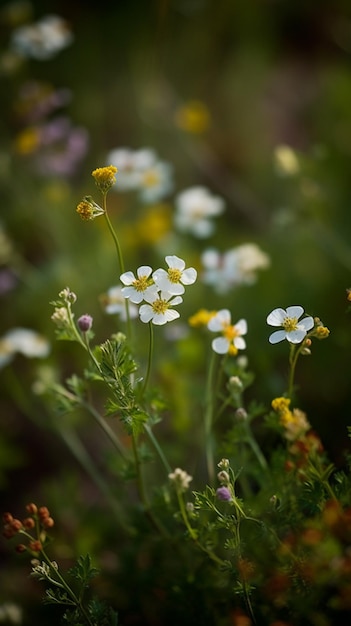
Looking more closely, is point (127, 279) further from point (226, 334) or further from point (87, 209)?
Answer: point (226, 334)

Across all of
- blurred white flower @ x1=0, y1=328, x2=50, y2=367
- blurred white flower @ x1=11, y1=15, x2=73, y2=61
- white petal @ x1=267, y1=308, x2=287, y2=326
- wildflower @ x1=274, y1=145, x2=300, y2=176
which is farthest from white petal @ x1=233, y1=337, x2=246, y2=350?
blurred white flower @ x1=11, y1=15, x2=73, y2=61

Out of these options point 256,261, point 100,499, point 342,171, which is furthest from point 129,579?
point 342,171

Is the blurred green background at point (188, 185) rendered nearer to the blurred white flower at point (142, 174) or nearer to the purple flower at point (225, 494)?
the blurred white flower at point (142, 174)

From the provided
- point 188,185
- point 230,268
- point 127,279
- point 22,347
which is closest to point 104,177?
point 127,279

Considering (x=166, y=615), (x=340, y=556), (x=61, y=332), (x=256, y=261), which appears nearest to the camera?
(x=340, y=556)

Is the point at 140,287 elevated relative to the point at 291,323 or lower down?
lower down

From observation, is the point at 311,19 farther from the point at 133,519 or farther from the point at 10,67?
the point at 133,519

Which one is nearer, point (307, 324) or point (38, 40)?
point (307, 324)
